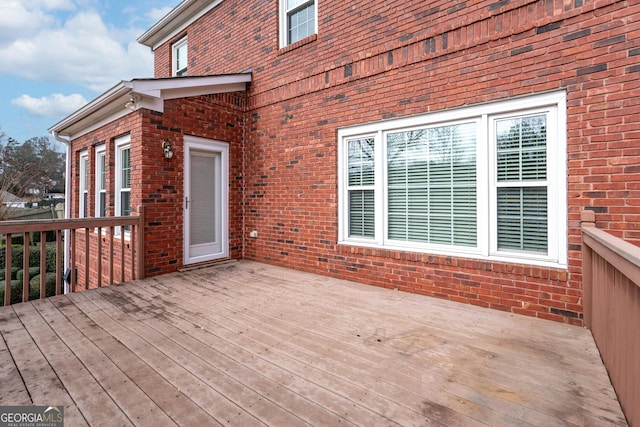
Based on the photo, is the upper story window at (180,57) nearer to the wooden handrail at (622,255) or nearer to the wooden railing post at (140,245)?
the wooden railing post at (140,245)

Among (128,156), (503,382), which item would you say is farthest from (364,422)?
(128,156)

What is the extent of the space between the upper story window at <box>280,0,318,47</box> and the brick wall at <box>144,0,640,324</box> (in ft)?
0.82

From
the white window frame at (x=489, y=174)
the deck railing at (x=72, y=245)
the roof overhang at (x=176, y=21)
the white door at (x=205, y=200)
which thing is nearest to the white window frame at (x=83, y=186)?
the deck railing at (x=72, y=245)

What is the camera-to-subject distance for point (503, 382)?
203 cm

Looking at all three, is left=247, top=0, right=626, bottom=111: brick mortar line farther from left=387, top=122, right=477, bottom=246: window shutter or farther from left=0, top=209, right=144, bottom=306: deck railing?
left=0, top=209, right=144, bottom=306: deck railing

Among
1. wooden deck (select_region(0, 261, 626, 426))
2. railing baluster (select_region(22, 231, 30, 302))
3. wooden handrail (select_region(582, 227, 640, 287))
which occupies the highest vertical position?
wooden handrail (select_region(582, 227, 640, 287))

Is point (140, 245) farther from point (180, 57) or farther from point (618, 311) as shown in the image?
point (180, 57)

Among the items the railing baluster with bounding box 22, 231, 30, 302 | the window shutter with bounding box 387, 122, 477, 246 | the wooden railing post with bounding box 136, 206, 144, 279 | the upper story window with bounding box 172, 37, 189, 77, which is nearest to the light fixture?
the wooden railing post with bounding box 136, 206, 144, 279

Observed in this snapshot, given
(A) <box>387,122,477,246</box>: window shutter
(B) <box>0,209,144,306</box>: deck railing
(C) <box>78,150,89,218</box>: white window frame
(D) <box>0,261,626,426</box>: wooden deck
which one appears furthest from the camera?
(C) <box>78,150,89,218</box>: white window frame

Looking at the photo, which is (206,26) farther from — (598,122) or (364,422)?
(364,422)

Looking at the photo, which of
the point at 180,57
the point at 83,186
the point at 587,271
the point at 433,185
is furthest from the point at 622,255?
the point at 180,57

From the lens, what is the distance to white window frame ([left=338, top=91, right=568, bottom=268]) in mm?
3090

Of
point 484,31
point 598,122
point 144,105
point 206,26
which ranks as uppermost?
point 206,26

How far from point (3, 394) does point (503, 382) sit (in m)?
3.21
